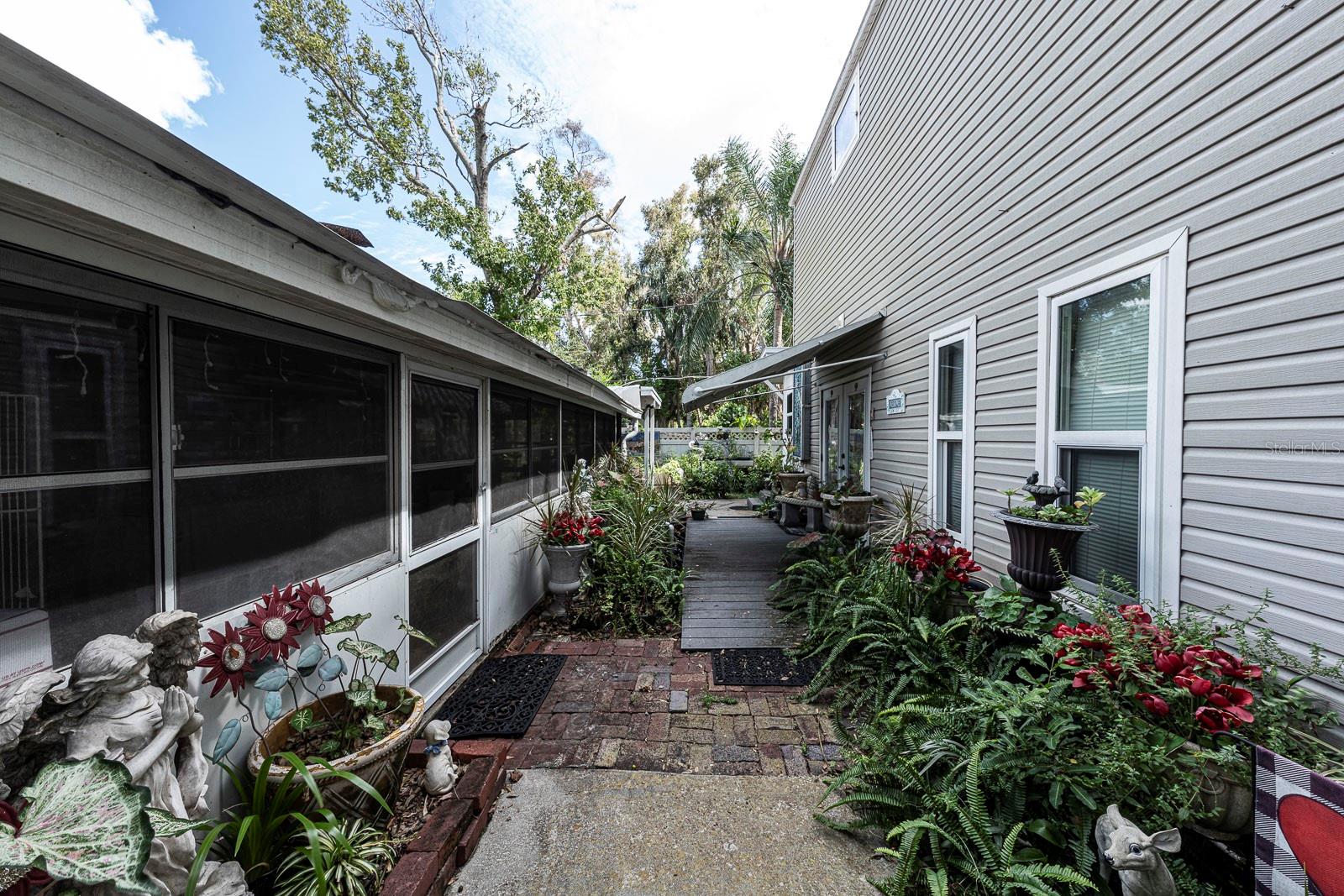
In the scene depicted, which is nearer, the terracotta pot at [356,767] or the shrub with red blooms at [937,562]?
the terracotta pot at [356,767]

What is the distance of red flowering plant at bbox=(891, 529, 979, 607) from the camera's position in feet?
10.4

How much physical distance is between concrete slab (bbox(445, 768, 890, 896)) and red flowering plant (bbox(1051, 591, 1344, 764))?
1.10 m

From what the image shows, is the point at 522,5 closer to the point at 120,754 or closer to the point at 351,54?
the point at 351,54

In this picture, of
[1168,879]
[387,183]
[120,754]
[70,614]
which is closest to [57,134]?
[70,614]

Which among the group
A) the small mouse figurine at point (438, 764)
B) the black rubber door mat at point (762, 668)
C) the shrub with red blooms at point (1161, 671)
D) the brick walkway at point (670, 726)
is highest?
the shrub with red blooms at point (1161, 671)

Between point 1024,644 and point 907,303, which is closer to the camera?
point 1024,644

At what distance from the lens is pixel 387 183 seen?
13.8 m

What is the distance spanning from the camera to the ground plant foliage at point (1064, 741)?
1631mm

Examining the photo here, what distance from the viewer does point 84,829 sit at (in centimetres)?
96

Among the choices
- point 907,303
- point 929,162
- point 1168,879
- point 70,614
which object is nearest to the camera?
point 70,614

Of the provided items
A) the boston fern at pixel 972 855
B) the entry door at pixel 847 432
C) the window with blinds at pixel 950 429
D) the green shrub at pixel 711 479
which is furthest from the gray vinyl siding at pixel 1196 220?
the green shrub at pixel 711 479

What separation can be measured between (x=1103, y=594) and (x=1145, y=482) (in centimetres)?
54

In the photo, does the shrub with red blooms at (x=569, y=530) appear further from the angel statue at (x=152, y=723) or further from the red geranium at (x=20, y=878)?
the red geranium at (x=20, y=878)

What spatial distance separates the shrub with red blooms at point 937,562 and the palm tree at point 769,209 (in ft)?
41.5
